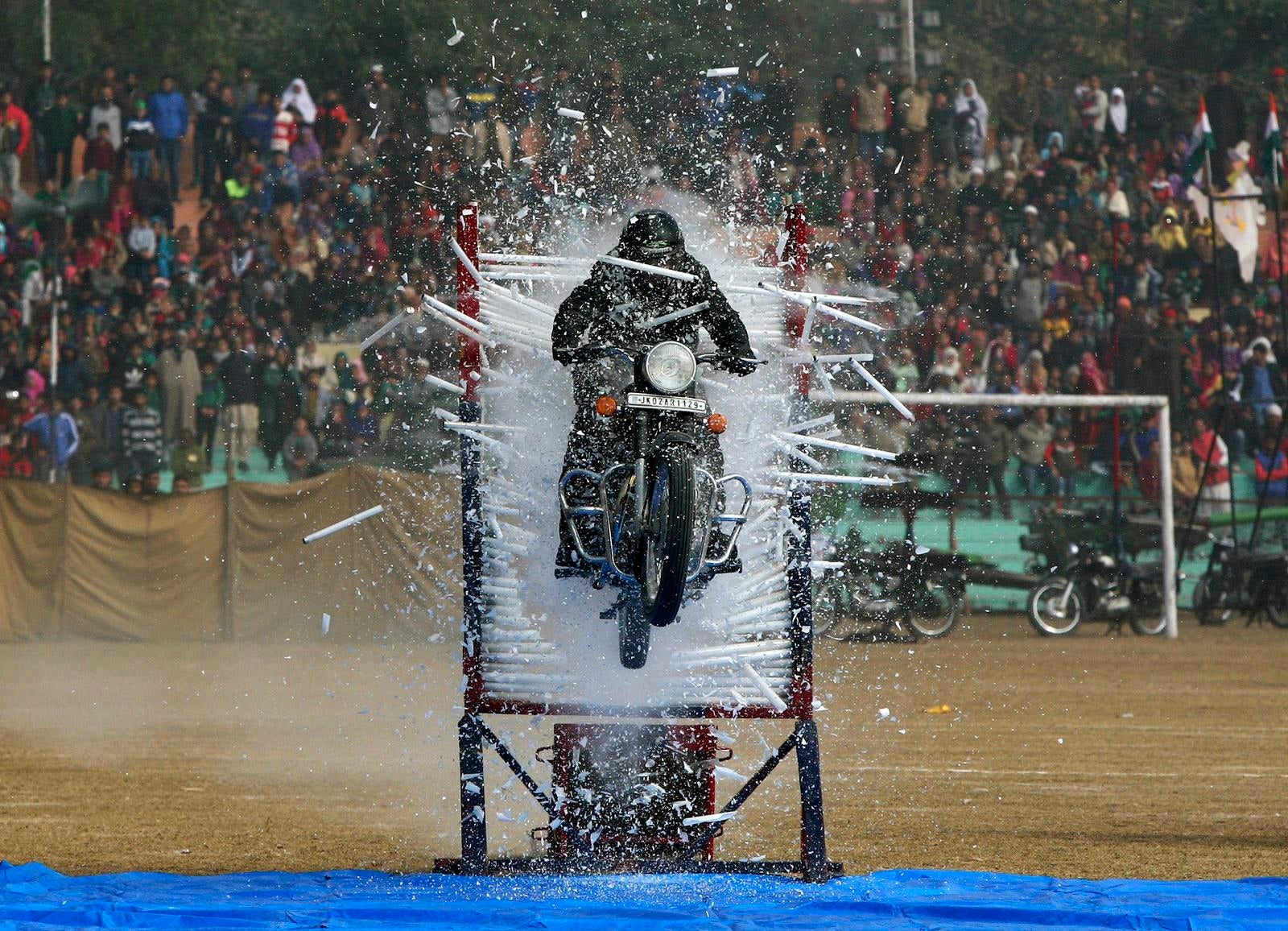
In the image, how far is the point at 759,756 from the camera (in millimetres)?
11000

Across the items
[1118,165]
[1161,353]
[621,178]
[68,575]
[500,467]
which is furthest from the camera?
[1118,165]

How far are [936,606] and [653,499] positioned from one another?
13.8 metres

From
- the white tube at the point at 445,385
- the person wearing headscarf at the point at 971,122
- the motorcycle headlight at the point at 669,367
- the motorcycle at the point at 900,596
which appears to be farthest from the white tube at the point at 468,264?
the person wearing headscarf at the point at 971,122

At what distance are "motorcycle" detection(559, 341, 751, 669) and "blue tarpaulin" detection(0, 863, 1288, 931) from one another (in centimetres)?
104

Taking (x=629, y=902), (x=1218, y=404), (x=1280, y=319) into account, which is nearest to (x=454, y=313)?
(x=629, y=902)

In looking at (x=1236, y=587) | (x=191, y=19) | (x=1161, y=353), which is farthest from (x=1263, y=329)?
(x=191, y=19)

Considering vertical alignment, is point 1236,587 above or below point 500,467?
below

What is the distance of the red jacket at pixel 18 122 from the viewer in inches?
976

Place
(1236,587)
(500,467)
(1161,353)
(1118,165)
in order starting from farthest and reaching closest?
(1118,165) → (1161,353) → (1236,587) → (500,467)

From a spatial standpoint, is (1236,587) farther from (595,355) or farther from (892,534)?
(595,355)

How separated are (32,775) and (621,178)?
4997 millimetres

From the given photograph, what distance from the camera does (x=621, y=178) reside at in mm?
9555

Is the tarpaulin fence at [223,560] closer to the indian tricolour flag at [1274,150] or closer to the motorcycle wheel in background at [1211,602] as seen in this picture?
the motorcycle wheel in background at [1211,602]

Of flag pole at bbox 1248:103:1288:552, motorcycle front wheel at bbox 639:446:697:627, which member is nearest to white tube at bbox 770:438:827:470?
motorcycle front wheel at bbox 639:446:697:627
